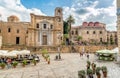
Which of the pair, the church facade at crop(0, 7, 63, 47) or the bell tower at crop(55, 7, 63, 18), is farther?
the bell tower at crop(55, 7, 63, 18)

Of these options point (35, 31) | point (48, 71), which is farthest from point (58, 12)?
point (48, 71)

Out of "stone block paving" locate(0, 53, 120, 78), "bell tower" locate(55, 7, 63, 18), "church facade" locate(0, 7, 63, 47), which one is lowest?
"stone block paving" locate(0, 53, 120, 78)

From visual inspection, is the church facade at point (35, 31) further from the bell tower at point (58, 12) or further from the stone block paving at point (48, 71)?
the stone block paving at point (48, 71)

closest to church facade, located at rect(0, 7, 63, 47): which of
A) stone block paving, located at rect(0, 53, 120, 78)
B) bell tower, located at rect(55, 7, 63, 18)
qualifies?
bell tower, located at rect(55, 7, 63, 18)

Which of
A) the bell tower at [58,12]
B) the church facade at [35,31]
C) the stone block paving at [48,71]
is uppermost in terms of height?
the bell tower at [58,12]

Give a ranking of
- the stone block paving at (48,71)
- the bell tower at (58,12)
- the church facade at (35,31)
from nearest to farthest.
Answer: the stone block paving at (48,71) < the church facade at (35,31) < the bell tower at (58,12)

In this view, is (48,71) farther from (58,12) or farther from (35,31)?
(58,12)

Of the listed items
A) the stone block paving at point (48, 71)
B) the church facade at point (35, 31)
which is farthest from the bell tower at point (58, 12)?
the stone block paving at point (48, 71)

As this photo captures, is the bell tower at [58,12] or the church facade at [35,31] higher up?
the bell tower at [58,12]

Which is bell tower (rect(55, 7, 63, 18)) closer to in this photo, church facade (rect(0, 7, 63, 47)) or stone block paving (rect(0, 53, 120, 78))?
church facade (rect(0, 7, 63, 47))

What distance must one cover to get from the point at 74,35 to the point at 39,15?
20.8 metres

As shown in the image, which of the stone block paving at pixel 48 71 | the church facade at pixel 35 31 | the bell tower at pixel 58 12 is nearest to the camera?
the stone block paving at pixel 48 71

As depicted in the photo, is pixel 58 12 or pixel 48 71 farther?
pixel 58 12

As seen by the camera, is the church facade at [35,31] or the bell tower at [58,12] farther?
the bell tower at [58,12]
